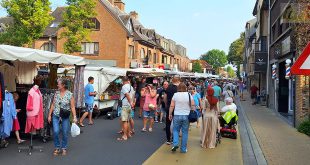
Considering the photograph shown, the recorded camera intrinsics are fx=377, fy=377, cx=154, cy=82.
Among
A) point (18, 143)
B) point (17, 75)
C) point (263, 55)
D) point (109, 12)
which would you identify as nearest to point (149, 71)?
point (263, 55)

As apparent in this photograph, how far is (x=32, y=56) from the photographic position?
9.58 m

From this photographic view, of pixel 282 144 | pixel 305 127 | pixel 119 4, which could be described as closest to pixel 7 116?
pixel 282 144

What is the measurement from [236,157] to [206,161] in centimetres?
97

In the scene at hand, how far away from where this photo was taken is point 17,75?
38.0 ft

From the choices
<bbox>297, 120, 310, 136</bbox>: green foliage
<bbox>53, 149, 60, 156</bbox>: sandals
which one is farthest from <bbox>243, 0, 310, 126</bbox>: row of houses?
A: <bbox>53, 149, 60, 156</bbox>: sandals

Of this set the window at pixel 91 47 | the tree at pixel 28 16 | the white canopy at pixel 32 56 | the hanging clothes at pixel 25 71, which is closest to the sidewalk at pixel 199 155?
the white canopy at pixel 32 56

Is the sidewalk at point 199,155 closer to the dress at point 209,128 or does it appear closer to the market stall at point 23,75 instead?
the dress at point 209,128

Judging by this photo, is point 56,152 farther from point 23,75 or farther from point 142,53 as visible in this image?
point 142,53

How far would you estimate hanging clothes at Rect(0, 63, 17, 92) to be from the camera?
10.4m

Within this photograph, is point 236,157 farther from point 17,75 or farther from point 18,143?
point 17,75

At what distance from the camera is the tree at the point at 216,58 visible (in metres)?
154

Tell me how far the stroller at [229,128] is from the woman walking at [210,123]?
5.12ft

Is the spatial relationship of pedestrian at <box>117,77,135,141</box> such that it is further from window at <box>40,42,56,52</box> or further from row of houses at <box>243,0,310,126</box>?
window at <box>40,42,56,52</box>

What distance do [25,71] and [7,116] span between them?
3.32 meters
